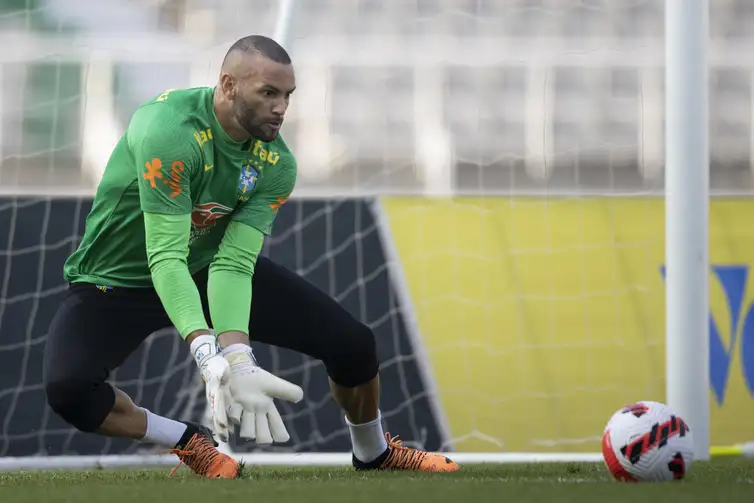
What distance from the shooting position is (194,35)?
23.5 feet

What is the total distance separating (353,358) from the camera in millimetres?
4262

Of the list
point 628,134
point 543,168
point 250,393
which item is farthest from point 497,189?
point 250,393

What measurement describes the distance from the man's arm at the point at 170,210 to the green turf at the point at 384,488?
20.5 inches

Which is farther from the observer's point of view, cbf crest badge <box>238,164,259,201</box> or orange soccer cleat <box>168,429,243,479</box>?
orange soccer cleat <box>168,429,243,479</box>

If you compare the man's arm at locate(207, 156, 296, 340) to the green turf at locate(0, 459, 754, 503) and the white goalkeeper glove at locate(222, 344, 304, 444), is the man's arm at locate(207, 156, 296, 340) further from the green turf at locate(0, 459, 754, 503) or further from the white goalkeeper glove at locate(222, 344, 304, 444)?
the green turf at locate(0, 459, 754, 503)

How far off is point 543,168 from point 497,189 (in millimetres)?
346

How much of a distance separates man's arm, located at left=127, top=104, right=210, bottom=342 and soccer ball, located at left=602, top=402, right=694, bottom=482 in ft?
4.28

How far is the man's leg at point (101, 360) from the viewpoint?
3939mm

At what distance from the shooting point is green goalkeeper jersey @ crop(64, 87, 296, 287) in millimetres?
3818

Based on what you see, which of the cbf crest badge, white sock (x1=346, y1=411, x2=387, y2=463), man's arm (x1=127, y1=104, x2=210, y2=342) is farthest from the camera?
white sock (x1=346, y1=411, x2=387, y2=463)

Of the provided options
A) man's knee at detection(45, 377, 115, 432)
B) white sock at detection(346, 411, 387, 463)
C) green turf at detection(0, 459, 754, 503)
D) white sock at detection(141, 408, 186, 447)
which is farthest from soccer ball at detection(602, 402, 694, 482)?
man's knee at detection(45, 377, 115, 432)

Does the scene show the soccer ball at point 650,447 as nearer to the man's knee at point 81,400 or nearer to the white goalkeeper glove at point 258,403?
the white goalkeeper glove at point 258,403

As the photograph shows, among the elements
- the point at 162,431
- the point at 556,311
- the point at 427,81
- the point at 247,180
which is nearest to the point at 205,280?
the point at 247,180

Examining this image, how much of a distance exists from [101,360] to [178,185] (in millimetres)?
684
